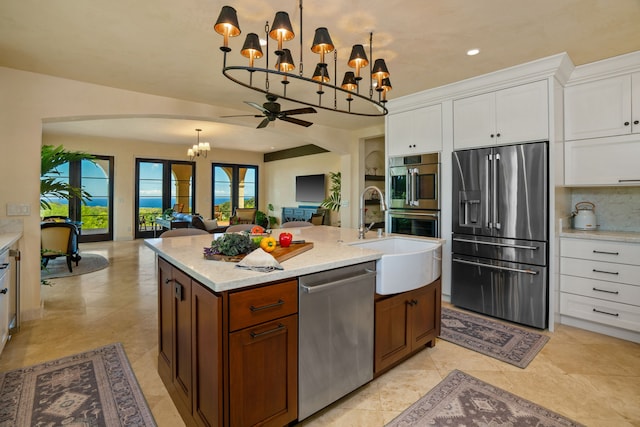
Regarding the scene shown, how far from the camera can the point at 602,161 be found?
3.09 metres

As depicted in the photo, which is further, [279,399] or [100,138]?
[100,138]

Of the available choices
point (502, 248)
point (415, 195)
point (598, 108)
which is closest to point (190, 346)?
point (502, 248)

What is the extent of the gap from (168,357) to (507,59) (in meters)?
3.79

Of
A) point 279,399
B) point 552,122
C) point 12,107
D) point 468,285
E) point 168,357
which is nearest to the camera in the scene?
point 279,399

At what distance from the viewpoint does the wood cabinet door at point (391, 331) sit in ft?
6.93

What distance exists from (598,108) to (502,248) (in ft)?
5.29

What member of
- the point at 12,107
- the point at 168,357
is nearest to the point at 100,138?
the point at 12,107

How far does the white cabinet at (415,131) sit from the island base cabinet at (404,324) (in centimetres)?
198

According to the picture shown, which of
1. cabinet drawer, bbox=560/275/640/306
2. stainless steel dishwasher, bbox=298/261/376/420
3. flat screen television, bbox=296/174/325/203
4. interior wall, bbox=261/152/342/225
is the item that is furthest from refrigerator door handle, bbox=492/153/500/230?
flat screen television, bbox=296/174/325/203

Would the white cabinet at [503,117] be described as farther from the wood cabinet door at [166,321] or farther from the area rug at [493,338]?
the wood cabinet door at [166,321]

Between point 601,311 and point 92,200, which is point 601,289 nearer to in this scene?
point 601,311

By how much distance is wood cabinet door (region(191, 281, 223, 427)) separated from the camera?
1.41 meters

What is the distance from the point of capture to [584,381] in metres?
2.25

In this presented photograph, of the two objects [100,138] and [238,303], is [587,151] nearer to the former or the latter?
[238,303]
